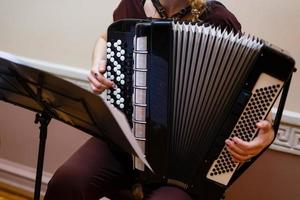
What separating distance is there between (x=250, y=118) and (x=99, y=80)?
0.43 meters

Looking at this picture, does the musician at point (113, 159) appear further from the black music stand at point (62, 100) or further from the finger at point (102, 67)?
the black music stand at point (62, 100)

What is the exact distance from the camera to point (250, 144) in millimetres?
1142

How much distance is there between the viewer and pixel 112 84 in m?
1.23

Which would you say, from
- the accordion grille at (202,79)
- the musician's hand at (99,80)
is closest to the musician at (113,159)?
the musician's hand at (99,80)

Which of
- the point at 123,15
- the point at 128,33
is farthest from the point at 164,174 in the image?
the point at 123,15

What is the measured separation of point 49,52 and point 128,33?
0.79 meters

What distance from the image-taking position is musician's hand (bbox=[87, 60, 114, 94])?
1.23 metres

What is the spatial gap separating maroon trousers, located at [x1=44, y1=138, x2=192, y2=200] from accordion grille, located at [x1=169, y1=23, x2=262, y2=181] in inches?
6.1

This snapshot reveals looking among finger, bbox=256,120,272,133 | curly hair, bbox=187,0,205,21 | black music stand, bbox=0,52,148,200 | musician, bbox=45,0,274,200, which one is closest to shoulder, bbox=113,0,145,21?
musician, bbox=45,0,274,200

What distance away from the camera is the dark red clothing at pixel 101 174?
1.26 meters

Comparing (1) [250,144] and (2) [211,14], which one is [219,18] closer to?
(2) [211,14]

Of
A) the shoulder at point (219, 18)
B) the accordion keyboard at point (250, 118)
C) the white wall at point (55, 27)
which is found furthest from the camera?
the white wall at point (55, 27)

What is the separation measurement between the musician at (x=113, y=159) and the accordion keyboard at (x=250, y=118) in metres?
0.03

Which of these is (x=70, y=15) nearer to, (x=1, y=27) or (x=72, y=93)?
(x=1, y=27)
